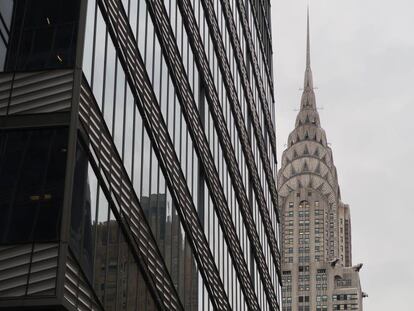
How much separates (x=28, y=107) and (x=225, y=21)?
31.2 meters

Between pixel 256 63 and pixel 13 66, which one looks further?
pixel 256 63

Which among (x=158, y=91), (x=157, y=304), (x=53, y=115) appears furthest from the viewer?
(x=158, y=91)

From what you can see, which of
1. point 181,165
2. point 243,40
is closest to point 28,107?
point 181,165

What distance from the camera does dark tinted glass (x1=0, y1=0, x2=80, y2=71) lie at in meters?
25.4

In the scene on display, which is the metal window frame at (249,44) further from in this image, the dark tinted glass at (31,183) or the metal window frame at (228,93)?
the dark tinted glass at (31,183)

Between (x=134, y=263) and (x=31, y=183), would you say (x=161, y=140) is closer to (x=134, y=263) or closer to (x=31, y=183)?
(x=134, y=263)

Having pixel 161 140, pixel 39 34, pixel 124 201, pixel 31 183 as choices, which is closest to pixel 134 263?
pixel 124 201

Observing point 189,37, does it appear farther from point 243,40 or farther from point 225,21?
point 243,40

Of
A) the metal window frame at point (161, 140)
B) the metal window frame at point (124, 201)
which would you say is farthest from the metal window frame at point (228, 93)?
the metal window frame at point (124, 201)

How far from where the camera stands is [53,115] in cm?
2436

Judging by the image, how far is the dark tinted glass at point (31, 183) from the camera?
912 inches

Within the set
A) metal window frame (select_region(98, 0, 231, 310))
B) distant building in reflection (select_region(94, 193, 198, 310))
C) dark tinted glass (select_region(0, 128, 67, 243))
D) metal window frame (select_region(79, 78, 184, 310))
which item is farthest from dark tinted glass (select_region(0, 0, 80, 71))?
distant building in reflection (select_region(94, 193, 198, 310))

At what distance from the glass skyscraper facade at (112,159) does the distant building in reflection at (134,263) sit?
6 cm

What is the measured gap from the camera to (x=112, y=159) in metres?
27.6
